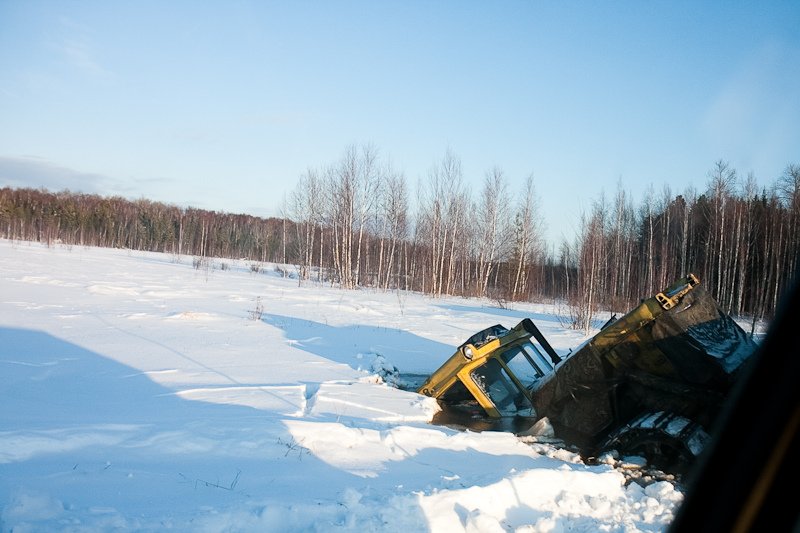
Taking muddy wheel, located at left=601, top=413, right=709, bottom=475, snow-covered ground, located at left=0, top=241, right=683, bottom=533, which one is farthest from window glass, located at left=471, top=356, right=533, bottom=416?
muddy wheel, located at left=601, top=413, right=709, bottom=475

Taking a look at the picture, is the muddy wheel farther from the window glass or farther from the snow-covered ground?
the window glass

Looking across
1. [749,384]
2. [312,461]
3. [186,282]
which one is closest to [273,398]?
[312,461]

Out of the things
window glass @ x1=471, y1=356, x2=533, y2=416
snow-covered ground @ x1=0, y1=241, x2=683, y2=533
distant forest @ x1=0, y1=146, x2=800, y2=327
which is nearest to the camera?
snow-covered ground @ x1=0, y1=241, x2=683, y2=533

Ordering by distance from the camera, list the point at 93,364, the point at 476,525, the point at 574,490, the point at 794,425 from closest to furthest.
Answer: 1. the point at 794,425
2. the point at 476,525
3. the point at 574,490
4. the point at 93,364

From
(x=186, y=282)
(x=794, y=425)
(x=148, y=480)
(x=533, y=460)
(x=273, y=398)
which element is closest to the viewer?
(x=794, y=425)

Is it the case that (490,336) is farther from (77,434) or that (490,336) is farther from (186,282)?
(186,282)

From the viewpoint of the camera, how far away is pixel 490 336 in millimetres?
7676

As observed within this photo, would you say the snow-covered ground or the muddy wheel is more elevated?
the muddy wheel

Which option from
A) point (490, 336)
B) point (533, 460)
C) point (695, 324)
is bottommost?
point (533, 460)

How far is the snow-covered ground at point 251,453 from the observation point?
379 cm

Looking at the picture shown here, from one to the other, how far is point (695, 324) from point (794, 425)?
5.73 meters

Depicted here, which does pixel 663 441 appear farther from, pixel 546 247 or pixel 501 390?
pixel 546 247

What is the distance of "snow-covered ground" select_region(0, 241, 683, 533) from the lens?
3787 millimetres

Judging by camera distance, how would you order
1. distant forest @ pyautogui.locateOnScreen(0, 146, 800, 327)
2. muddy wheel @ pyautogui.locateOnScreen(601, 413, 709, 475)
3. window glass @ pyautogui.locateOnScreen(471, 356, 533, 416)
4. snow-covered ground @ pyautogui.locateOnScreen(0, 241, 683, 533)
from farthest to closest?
distant forest @ pyautogui.locateOnScreen(0, 146, 800, 327)
window glass @ pyautogui.locateOnScreen(471, 356, 533, 416)
muddy wheel @ pyautogui.locateOnScreen(601, 413, 709, 475)
snow-covered ground @ pyautogui.locateOnScreen(0, 241, 683, 533)
